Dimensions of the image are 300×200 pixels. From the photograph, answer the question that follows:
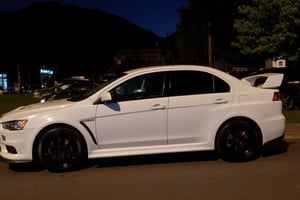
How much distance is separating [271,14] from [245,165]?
12320 mm

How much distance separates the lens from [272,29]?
19.4 meters

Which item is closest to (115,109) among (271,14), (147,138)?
(147,138)

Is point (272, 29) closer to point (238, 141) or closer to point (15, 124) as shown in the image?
point (238, 141)

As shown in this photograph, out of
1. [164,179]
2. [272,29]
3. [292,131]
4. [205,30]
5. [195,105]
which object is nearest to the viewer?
[164,179]

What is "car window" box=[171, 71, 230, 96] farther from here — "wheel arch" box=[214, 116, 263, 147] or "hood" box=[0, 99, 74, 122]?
"hood" box=[0, 99, 74, 122]

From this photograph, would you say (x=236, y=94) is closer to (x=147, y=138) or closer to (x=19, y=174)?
(x=147, y=138)

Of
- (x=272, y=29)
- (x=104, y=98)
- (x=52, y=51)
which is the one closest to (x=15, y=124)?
(x=104, y=98)

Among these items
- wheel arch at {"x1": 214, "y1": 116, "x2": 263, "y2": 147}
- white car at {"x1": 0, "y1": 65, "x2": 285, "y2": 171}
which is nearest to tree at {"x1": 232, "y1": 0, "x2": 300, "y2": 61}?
white car at {"x1": 0, "y1": 65, "x2": 285, "y2": 171}

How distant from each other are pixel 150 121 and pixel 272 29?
12.6 meters

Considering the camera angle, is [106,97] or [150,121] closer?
[106,97]

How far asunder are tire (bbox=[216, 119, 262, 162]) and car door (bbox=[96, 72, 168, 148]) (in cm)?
96

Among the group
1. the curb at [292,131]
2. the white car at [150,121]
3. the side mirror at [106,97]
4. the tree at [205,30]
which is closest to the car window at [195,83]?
the white car at [150,121]

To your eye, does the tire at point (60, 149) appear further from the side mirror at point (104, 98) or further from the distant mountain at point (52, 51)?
the distant mountain at point (52, 51)

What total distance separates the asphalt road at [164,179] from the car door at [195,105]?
52 cm
